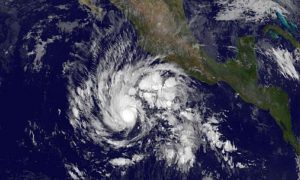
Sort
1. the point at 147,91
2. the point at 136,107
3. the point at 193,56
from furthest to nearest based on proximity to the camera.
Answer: the point at 193,56, the point at 147,91, the point at 136,107

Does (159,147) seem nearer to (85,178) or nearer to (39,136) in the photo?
(85,178)

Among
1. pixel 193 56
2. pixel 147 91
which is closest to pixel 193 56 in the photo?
pixel 193 56

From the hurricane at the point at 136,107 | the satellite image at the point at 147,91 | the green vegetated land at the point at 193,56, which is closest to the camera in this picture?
the satellite image at the point at 147,91

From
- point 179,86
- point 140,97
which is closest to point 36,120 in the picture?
point 140,97

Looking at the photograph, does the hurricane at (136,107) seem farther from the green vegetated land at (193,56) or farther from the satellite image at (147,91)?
the green vegetated land at (193,56)

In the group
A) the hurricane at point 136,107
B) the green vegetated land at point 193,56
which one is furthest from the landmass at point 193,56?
the hurricane at point 136,107

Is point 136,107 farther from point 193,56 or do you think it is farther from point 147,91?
point 193,56

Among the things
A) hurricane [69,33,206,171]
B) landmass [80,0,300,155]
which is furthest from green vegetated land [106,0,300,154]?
hurricane [69,33,206,171]

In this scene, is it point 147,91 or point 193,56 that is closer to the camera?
point 147,91

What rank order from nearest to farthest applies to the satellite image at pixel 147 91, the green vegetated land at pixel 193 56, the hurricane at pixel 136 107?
the satellite image at pixel 147 91 < the hurricane at pixel 136 107 < the green vegetated land at pixel 193 56
